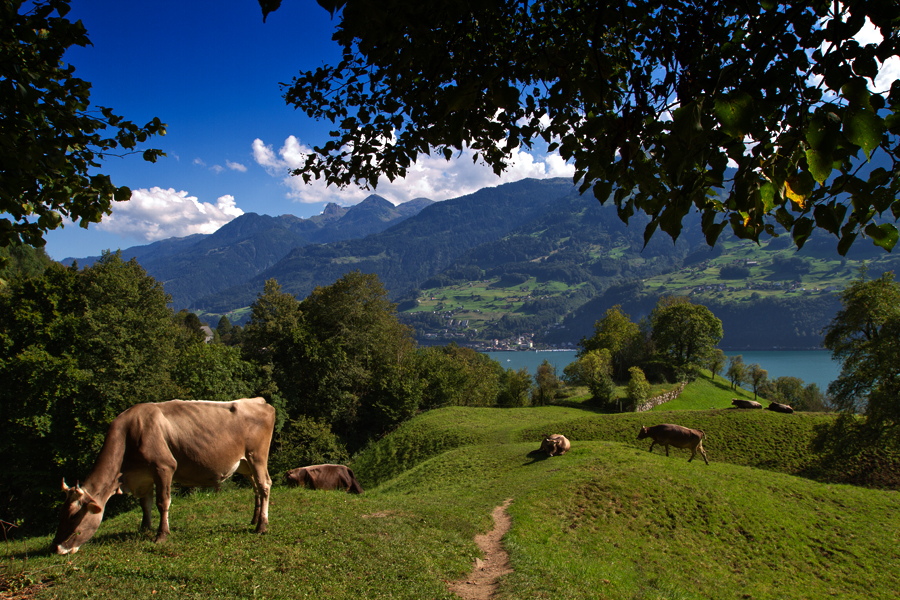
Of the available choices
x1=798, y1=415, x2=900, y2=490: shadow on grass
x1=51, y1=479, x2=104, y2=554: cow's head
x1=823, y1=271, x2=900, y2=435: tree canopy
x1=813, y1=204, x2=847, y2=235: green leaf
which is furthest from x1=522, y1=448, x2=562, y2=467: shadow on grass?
x1=813, y1=204, x2=847, y2=235: green leaf

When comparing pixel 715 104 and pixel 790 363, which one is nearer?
pixel 715 104

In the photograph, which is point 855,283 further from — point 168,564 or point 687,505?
point 168,564

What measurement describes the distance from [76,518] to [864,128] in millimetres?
9071

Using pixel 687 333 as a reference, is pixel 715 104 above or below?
above

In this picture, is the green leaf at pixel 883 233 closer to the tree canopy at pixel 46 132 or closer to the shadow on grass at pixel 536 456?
the tree canopy at pixel 46 132

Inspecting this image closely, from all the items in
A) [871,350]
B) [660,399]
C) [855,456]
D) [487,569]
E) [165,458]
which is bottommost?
[660,399]

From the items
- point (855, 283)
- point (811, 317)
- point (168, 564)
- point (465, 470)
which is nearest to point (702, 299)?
point (811, 317)

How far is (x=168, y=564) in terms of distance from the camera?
5.64 meters

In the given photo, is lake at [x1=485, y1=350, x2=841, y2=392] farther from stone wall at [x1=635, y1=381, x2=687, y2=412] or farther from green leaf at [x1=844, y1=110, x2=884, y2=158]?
green leaf at [x1=844, y1=110, x2=884, y2=158]

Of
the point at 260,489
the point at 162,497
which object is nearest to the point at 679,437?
the point at 260,489

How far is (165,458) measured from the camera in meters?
6.77

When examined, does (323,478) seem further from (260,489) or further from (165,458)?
(165,458)

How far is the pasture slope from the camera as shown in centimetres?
563

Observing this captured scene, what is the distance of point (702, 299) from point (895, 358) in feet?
669
